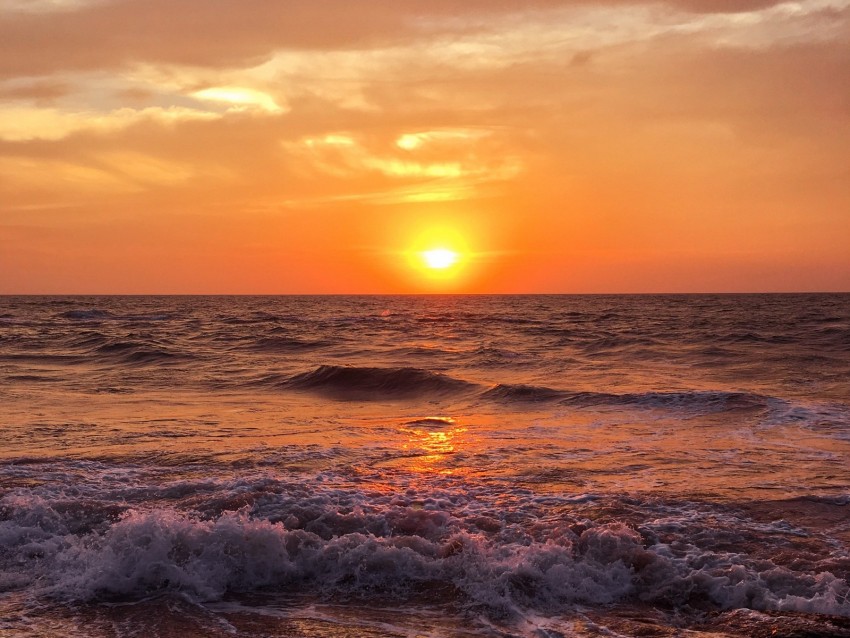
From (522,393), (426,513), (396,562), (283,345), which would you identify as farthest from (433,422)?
(283,345)

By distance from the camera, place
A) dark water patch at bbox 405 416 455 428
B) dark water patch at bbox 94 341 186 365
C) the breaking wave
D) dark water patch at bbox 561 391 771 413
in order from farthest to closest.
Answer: dark water patch at bbox 94 341 186 365
dark water patch at bbox 561 391 771 413
dark water patch at bbox 405 416 455 428
the breaking wave

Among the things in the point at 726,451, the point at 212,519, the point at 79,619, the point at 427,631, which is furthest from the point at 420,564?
the point at 726,451

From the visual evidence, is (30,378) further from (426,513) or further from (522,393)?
(426,513)

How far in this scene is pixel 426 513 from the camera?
291 inches

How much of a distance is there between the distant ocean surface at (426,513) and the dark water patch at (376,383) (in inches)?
23.4

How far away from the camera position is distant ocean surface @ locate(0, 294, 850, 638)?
5547mm

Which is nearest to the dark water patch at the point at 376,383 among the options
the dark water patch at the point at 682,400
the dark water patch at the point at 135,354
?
the dark water patch at the point at 682,400

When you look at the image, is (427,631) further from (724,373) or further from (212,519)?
(724,373)

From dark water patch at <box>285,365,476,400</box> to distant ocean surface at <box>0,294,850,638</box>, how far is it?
594 millimetres

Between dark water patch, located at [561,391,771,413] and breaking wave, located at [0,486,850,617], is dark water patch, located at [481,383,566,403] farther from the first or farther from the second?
breaking wave, located at [0,486,850,617]

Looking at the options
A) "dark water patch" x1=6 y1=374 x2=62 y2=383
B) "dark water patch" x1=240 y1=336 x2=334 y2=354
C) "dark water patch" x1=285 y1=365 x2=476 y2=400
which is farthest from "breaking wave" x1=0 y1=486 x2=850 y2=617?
"dark water patch" x1=240 y1=336 x2=334 y2=354

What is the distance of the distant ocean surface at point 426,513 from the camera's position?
18.2 feet

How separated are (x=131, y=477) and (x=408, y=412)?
280 inches

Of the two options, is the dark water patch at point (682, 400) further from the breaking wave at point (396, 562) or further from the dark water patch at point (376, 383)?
the breaking wave at point (396, 562)
